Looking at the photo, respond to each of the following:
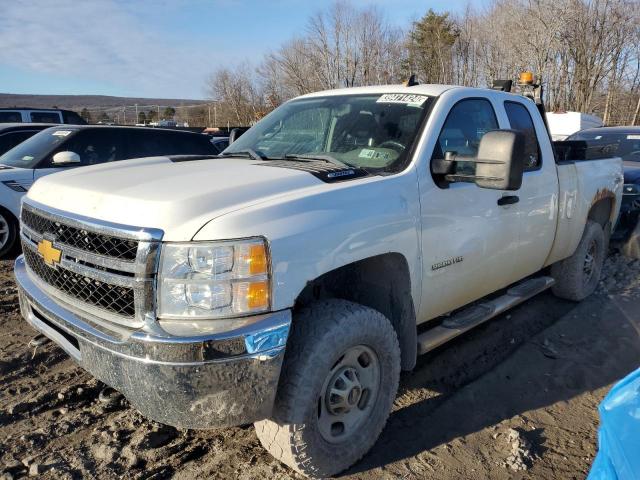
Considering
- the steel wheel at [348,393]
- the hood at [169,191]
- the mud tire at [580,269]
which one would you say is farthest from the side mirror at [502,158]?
the mud tire at [580,269]

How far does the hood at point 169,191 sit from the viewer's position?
90.4 inches

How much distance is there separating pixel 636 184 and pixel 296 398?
6.28 metres

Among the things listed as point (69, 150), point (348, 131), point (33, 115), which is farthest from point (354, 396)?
point (33, 115)

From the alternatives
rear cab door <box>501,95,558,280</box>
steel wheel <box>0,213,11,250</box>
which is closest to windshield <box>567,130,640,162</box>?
rear cab door <box>501,95,558,280</box>

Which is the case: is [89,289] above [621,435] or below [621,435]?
above

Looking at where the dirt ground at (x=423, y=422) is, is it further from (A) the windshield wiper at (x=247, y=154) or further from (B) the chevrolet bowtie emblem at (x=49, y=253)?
(A) the windshield wiper at (x=247, y=154)

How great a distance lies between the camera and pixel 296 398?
243cm

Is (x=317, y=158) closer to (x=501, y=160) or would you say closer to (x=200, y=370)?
(x=501, y=160)

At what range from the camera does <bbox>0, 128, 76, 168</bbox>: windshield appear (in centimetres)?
704

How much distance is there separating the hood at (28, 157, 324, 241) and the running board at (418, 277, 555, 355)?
1.28 m

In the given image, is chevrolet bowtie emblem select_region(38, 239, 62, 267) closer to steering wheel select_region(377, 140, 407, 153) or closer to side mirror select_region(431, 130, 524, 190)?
steering wheel select_region(377, 140, 407, 153)

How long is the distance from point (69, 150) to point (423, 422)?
6.05 metres

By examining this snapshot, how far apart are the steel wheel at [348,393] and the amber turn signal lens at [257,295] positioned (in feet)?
1.97

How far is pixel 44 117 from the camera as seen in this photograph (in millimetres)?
13977
